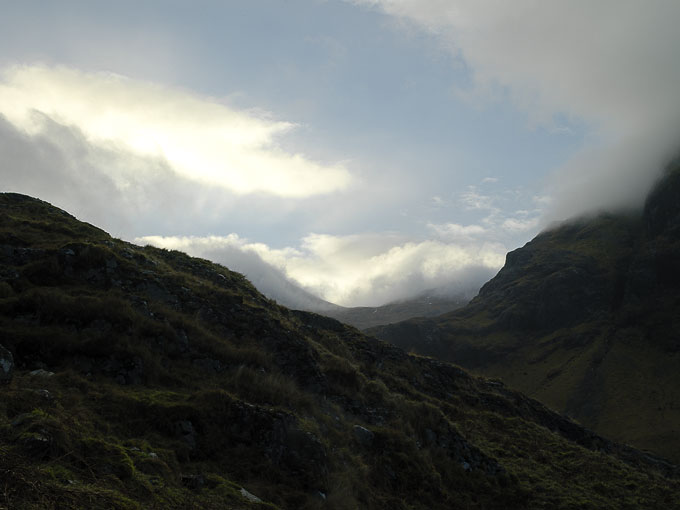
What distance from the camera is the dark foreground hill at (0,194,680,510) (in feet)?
30.8

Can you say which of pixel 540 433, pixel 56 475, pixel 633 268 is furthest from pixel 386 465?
pixel 633 268

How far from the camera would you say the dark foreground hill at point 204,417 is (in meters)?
9.38

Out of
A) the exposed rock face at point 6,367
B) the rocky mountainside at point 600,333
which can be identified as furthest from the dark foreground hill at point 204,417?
the rocky mountainside at point 600,333

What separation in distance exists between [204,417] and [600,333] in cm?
16745

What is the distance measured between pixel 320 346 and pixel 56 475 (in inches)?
691

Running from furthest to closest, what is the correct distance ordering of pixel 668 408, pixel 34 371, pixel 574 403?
pixel 574 403, pixel 668 408, pixel 34 371

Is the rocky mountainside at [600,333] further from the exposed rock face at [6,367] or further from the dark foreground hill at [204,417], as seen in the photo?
the exposed rock face at [6,367]

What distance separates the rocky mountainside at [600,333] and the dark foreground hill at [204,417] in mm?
92354

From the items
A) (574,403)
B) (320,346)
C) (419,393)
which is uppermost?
(320,346)

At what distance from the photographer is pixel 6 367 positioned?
38.4 feet

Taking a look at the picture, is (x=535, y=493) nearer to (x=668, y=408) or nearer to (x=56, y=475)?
(x=56, y=475)

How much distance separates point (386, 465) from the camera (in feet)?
54.9

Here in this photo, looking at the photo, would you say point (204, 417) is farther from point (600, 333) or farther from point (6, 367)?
point (600, 333)

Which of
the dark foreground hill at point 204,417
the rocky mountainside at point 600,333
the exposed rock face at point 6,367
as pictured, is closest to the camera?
the dark foreground hill at point 204,417
